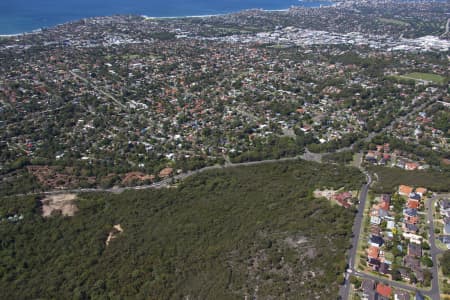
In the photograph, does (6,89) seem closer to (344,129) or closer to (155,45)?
(155,45)

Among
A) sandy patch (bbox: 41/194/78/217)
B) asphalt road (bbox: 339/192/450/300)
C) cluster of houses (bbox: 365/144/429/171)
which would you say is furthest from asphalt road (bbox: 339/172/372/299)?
sandy patch (bbox: 41/194/78/217)

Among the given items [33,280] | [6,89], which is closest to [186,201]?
[33,280]

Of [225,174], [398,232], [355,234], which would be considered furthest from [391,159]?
[225,174]

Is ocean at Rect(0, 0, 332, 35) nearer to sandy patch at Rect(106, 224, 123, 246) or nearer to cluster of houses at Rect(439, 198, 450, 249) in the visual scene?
sandy patch at Rect(106, 224, 123, 246)

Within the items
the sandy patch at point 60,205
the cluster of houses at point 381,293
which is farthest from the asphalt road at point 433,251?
the sandy patch at point 60,205

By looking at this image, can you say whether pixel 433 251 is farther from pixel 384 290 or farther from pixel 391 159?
Answer: pixel 391 159
